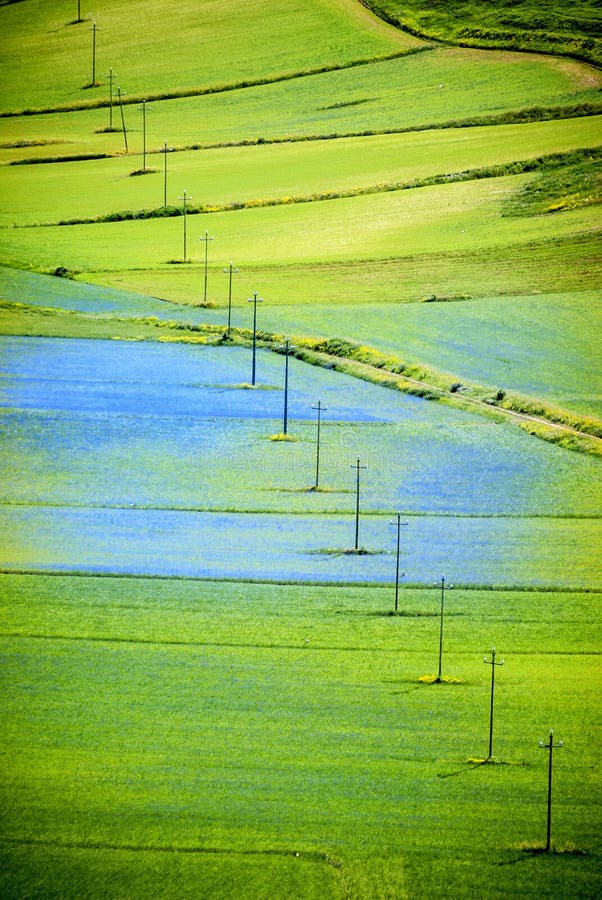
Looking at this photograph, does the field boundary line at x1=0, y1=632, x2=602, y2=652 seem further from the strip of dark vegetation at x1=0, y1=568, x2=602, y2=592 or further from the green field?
the strip of dark vegetation at x1=0, y1=568, x2=602, y2=592

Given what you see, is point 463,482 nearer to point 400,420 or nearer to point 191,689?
point 400,420

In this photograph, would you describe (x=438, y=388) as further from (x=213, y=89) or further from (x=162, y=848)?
(x=213, y=89)

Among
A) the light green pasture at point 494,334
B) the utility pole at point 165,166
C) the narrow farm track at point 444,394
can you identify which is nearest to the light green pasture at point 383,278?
the light green pasture at point 494,334

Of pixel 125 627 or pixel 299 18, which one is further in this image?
pixel 299 18

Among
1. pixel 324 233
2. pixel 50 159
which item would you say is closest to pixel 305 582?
pixel 324 233

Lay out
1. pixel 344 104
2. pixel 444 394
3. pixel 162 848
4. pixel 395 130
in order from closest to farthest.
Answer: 1. pixel 162 848
2. pixel 444 394
3. pixel 395 130
4. pixel 344 104

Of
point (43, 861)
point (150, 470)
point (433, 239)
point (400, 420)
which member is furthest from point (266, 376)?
point (43, 861)

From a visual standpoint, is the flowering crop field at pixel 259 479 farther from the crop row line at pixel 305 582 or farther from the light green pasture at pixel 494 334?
the light green pasture at pixel 494 334
